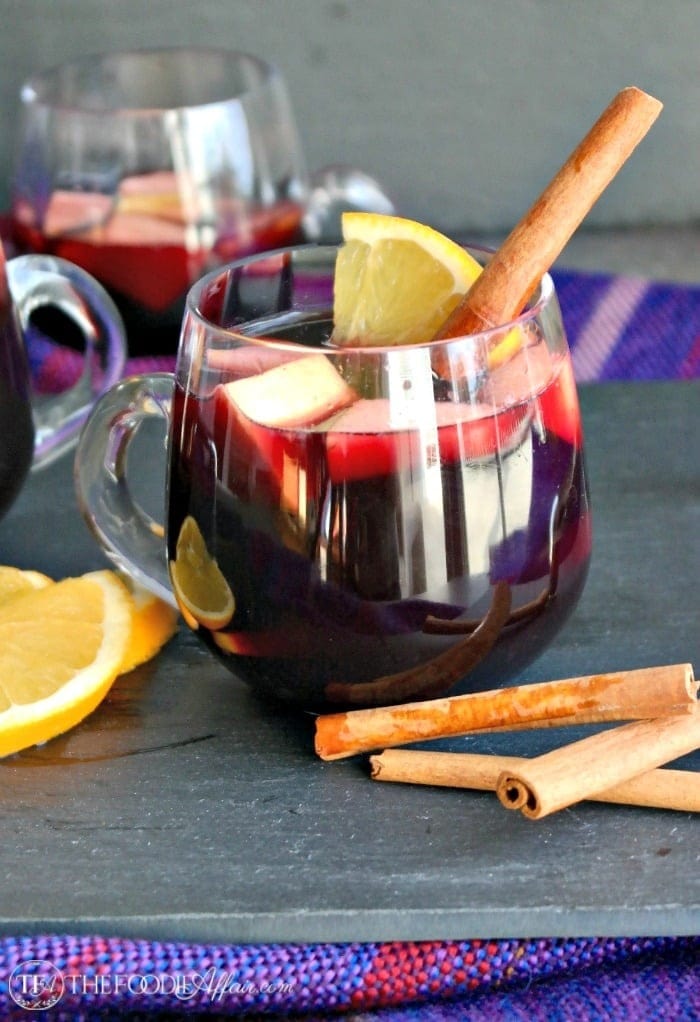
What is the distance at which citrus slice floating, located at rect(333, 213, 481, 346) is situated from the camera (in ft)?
2.94

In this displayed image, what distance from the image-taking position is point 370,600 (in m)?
0.83

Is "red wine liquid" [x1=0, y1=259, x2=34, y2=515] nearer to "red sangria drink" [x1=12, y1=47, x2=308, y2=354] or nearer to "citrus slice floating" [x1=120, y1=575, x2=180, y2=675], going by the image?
"citrus slice floating" [x1=120, y1=575, x2=180, y2=675]

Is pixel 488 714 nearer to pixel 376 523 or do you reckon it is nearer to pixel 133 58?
pixel 376 523

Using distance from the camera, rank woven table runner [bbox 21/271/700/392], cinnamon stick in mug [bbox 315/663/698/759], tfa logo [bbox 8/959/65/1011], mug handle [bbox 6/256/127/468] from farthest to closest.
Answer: woven table runner [bbox 21/271/700/392] < mug handle [bbox 6/256/127/468] < cinnamon stick in mug [bbox 315/663/698/759] < tfa logo [bbox 8/959/65/1011]

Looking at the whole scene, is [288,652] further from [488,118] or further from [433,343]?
[488,118]

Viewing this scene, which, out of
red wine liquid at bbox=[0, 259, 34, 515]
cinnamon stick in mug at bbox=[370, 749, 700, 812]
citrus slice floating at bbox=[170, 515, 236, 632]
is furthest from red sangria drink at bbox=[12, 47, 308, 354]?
cinnamon stick in mug at bbox=[370, 749, 700, 812]

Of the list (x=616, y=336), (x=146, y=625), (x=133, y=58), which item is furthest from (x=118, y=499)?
(x=133, y=58)

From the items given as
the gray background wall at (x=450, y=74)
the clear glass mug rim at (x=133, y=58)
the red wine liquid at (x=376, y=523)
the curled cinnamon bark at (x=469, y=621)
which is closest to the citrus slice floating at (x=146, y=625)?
the red wine liquid at (x=376, y=523)

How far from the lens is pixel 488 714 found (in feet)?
2.84

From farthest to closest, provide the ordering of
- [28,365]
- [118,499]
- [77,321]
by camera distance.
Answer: [77,321]
[28,365]
[118,499]

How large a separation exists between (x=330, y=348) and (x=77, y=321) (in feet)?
1.90

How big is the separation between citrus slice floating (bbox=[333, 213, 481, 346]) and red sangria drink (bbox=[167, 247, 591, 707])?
4cm

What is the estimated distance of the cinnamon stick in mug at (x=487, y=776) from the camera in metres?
0.82

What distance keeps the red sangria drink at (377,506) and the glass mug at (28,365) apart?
0.73 feet
